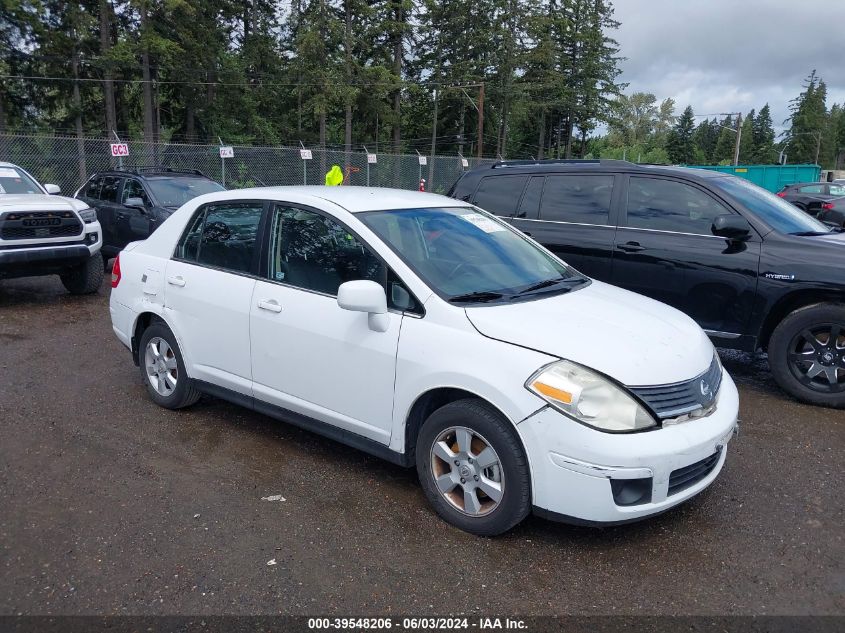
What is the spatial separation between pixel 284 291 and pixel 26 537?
180 centimetres

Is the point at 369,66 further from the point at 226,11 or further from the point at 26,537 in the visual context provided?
the point at 26,537

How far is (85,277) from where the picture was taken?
30.5 feet

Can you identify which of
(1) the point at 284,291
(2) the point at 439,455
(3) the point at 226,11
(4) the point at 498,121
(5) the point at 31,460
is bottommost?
(5) the point at 31,460

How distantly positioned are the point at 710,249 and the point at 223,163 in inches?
681

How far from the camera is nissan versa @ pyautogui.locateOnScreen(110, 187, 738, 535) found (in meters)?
2.98

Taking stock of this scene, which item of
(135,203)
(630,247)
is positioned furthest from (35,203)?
(630,247)

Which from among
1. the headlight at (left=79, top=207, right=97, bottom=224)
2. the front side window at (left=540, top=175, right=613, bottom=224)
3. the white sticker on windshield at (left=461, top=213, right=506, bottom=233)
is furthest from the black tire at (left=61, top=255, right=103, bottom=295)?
the white sticker on windshield at (left=461, top=213, right=506, bottom=233)

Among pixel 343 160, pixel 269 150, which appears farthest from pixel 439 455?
pixel 343 160

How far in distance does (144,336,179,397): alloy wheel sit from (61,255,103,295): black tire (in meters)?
4.99

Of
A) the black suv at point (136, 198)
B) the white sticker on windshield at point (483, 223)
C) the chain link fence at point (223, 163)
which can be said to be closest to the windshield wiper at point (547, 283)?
the white sticker on windshield at point (483, 223)

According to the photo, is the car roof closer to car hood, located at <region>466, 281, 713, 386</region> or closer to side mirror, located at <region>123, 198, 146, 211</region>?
car hood, located at <region>466, 281, 713, 386</region>

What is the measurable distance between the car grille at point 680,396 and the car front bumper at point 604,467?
8 cm

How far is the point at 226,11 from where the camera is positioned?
36.3 meters

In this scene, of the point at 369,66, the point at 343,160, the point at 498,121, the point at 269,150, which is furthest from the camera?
the point at 498,121
